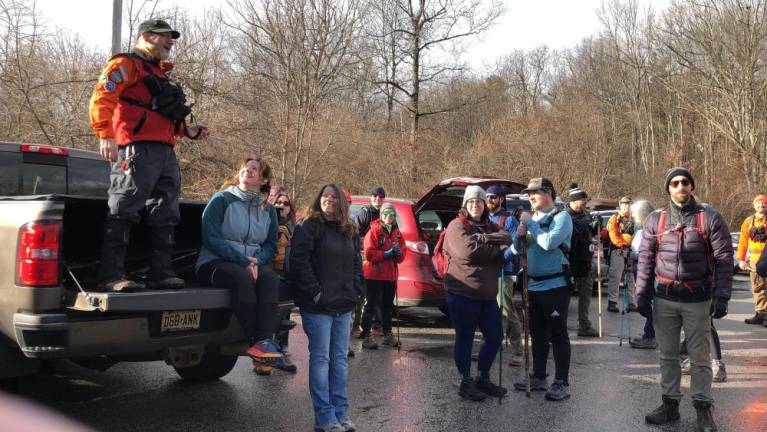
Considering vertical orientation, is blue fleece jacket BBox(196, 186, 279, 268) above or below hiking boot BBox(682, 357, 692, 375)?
above

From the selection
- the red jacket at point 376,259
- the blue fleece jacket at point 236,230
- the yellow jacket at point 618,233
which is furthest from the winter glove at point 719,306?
the yellow jacket at point 618,233

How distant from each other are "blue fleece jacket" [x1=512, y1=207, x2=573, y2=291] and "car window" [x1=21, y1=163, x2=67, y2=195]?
4.28 m

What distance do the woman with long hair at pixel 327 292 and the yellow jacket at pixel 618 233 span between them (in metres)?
6.50

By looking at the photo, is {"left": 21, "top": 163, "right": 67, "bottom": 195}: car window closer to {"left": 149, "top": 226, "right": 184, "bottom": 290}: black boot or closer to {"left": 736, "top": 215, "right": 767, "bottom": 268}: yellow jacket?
{"left": 149, "top": 226, "right": 184, "bottom": 290}: black boot

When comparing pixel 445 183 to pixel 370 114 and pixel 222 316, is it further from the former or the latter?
pixel 370 114

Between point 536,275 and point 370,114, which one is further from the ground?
point 370,114

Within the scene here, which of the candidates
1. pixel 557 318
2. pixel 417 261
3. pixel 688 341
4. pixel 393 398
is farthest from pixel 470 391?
pixel 417 261

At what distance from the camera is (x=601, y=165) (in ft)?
94.5

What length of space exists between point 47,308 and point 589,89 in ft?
124

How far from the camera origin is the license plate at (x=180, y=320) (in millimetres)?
4594

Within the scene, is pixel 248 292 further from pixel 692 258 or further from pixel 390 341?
pixel 390 341

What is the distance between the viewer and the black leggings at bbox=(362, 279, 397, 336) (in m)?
8.15

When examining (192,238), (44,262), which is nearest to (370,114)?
(192,238)

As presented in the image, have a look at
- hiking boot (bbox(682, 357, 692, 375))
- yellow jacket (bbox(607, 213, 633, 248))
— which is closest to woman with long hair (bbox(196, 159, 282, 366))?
hiking boot (bbox(682, 357, 692, 375))
